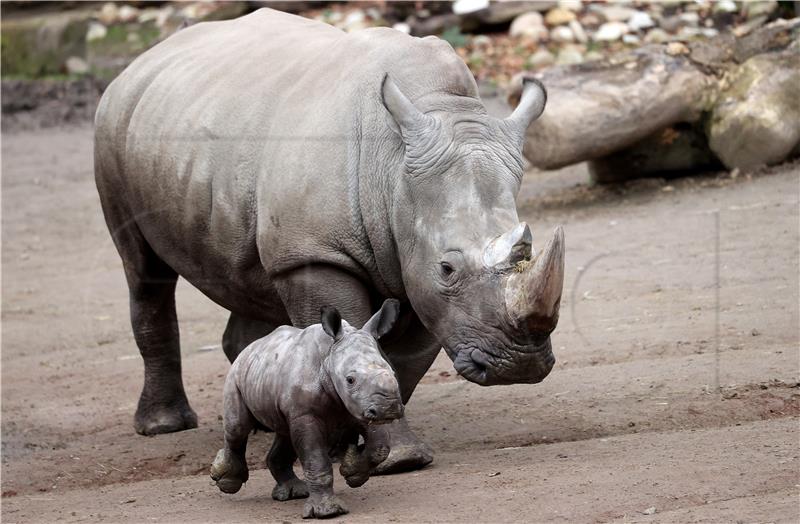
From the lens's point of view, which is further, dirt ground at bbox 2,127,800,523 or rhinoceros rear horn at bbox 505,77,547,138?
rhinoceros rear horn at bbox 505,77,547,138

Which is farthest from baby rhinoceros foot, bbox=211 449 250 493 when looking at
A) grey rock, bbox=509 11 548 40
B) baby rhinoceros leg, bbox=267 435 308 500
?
grey rock, bbox=509 11 548 40

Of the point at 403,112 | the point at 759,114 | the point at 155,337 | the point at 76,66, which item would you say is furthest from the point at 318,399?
the point at 76,66

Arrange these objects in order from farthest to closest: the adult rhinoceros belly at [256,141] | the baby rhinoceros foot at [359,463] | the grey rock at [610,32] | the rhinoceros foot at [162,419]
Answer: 1. the grey rock at [610,32]
2. the rhinoceros foot at [162,419]
3. the adult rhinoceros belly at [256,141]
4. the baby rhinoceros foot at [359,463]

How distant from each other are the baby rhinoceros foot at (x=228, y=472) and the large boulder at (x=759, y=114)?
683 centimetres

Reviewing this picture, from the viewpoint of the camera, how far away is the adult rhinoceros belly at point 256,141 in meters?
5.89

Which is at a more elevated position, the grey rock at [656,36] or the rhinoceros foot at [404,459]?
the rhinoceros foot at [404,459]

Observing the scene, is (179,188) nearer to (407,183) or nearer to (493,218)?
(407,183)

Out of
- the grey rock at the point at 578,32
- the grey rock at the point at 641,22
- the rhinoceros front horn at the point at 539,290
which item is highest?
the rhinoceros front horn at the point at 539,290

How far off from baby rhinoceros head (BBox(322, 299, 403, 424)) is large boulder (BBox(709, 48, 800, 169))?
265 inches

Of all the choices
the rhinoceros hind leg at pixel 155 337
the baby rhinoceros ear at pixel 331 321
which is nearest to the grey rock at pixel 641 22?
the rhinoceros hind leg at pixel 155 337

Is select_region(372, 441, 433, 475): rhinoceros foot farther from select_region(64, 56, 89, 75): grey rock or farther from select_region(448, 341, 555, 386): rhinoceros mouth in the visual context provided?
select_region(64, 56, 89, 75): grey rock

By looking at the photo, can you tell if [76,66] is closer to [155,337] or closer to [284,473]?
[155,337]

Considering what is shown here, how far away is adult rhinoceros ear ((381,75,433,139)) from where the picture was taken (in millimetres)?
5594

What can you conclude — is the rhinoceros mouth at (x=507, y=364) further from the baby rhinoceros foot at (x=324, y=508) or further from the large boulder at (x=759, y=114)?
the large boulder at (x=759, y=114)
